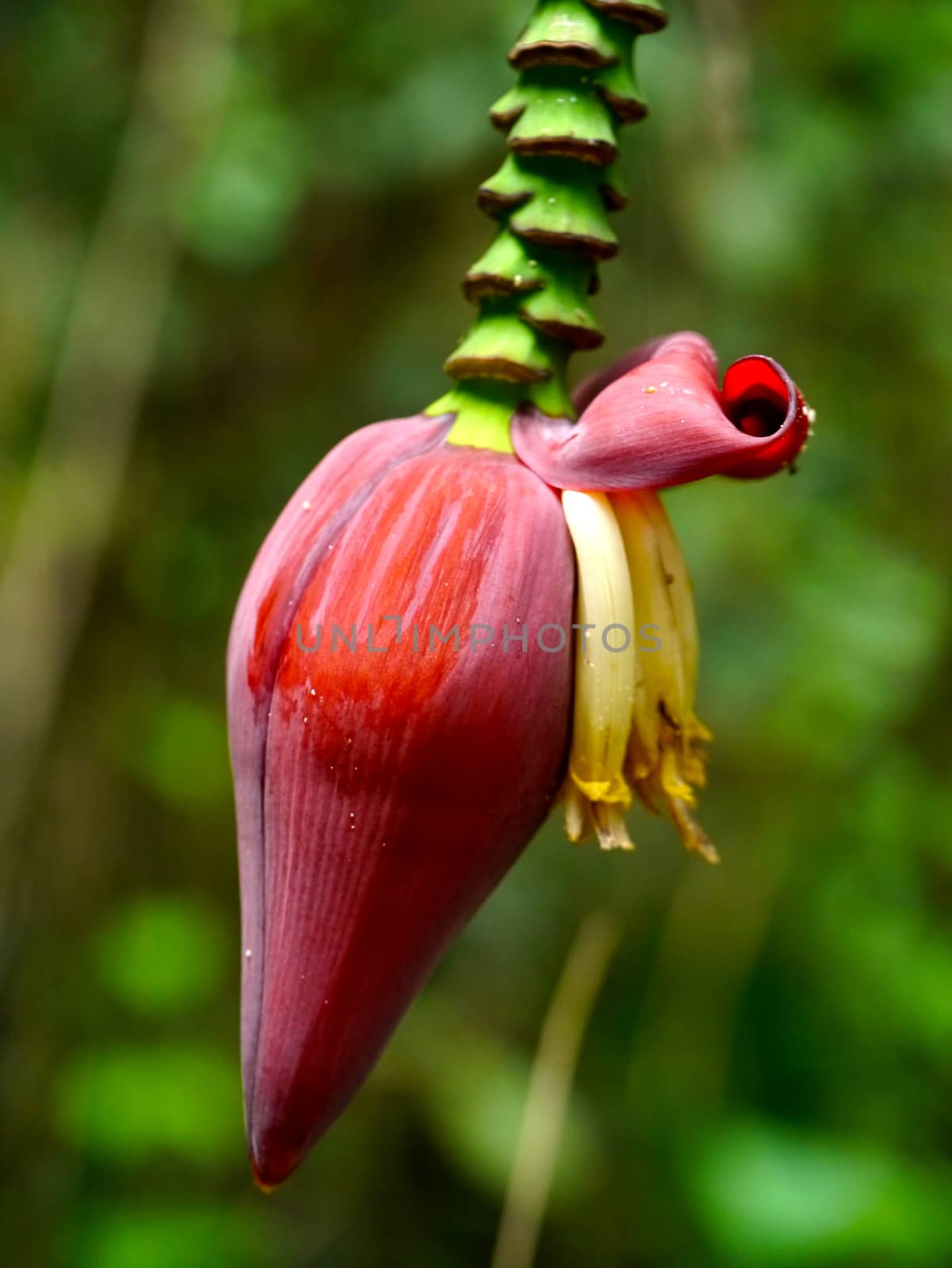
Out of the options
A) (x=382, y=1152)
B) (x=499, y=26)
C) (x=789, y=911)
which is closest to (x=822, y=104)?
(x=499, y=26)

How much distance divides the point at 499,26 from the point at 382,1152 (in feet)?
4.57

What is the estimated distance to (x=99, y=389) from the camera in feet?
5.03

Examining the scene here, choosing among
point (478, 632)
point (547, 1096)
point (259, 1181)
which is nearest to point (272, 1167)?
point (259, 1181)

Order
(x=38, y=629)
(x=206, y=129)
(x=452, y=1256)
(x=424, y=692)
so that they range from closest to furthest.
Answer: (x=424, y=692) → (x=206, y=129) → (x=38, y=629) → (x=452, y=1256)

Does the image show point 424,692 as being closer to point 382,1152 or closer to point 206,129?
point 206,129

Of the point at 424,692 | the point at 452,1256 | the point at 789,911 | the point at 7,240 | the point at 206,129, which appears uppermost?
the point at 206,129

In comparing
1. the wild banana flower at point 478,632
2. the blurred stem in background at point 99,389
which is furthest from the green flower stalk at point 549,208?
the blurred stem in background at point 99,389

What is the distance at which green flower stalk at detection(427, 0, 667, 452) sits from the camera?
1.48ft

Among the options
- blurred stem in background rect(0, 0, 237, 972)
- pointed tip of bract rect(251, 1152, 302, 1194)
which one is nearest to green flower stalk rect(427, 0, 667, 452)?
pointed tip of bract rect(251, 1152, 302, 1194)

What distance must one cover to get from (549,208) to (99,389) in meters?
1.17

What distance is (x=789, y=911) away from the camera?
131 cm

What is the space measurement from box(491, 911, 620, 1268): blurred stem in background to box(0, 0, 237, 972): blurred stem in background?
2.95ft

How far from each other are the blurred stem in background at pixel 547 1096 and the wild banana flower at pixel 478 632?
0.31 meters

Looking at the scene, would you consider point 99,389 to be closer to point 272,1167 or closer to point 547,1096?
point 547,1096
